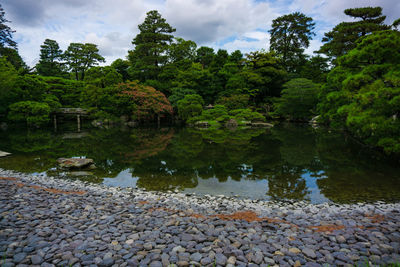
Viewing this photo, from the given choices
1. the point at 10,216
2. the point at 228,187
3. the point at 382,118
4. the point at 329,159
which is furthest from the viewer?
the point at 329,159

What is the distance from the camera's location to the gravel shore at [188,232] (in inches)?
92.7

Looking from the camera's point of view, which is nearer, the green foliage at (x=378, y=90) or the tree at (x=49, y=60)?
the green foliage at (x=378, y=90)

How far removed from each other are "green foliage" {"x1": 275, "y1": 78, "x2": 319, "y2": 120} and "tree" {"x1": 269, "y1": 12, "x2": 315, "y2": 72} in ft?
28.7

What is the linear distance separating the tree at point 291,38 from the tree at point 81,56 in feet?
87.5

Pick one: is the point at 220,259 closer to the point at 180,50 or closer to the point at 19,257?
the point at 19,257

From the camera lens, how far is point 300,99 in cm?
2325

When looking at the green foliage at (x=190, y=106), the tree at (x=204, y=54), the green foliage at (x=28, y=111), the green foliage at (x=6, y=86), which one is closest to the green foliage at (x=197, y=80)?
the green foliage at (x=190, y=106)

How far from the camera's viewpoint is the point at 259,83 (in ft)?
92.3

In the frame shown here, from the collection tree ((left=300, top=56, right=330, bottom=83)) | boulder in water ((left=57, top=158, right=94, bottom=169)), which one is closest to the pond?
boulder in water ((left=57, top=158, right=94, bottom=169))

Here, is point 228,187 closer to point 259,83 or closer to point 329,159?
point 329,159

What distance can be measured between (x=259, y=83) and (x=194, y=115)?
10773 millimetres

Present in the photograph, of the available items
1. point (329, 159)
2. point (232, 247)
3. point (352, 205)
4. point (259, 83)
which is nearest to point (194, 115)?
point (259, 83)

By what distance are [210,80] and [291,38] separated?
1455 cm

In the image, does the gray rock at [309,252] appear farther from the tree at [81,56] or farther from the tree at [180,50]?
the tree at [81,56]
